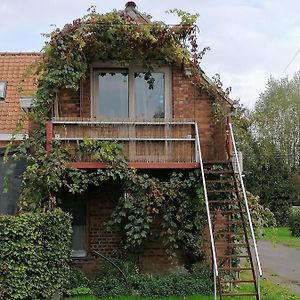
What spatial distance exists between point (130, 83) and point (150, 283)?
17.4 ft

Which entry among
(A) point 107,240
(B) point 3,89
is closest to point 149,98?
(A) point 107,240

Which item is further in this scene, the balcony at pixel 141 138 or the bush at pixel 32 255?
the balcony at pixel 141 138

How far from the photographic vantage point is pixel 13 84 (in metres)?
19.3

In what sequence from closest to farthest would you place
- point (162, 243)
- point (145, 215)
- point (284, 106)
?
point (145, 215), point (162, 243), point (284, 106)

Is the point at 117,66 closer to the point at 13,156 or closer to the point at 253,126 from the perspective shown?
the point at 13,156

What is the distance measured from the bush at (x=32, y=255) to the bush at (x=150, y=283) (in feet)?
5.29

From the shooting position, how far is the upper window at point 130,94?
51.3 ft

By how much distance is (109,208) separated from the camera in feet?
51.0

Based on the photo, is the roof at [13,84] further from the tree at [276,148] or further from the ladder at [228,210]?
the tree at [276,148]

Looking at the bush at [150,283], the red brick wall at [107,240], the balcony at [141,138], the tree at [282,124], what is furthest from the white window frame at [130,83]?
the tree at [282,124]

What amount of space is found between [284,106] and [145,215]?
3807 centimetres

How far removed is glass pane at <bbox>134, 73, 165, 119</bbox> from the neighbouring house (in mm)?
27

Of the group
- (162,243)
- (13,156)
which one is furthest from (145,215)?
(13,156)

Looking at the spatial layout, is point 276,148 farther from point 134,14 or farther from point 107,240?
point 107,240
